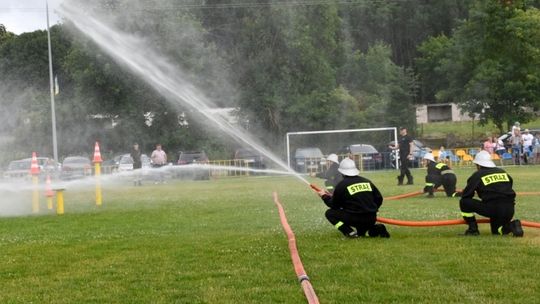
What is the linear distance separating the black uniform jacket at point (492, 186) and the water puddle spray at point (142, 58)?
42.3ft

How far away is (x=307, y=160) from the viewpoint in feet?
141

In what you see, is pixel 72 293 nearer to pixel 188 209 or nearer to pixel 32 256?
pixel 32 256

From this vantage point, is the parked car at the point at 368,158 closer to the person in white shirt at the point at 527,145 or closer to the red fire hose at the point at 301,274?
the person in white shirt at the point at 527,145

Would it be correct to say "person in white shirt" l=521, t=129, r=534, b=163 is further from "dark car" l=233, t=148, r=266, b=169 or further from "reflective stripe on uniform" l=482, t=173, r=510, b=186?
"reflective stripe on uniform" l=482, t=173, r=510, b=186

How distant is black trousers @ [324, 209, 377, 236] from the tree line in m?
28.8

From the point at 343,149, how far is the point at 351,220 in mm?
36768

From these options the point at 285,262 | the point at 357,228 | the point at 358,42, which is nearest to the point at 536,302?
the point at 285,262

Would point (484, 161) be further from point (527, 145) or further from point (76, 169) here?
point (527, 145)

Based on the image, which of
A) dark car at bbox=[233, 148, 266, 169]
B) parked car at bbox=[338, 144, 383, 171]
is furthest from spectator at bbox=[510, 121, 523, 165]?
dark car at bbox=[233, 148, 266, 169]

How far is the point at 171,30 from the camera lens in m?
42.5

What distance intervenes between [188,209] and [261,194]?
5401 mm

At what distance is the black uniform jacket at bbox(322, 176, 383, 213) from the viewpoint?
11.4 m

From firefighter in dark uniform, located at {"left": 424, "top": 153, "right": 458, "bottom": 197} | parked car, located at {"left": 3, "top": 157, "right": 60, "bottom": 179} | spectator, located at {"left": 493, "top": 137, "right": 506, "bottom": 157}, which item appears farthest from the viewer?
spectator, located at {"left": 493, "top": 137, "right": 506, "bottom": 157}

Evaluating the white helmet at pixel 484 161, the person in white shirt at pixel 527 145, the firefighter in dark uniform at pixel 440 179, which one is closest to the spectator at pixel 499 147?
the person in white shirt at pixel 527 145
